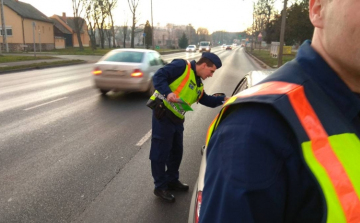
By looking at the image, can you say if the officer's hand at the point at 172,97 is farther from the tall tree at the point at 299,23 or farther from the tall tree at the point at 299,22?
the tall tree at the point at 299,23

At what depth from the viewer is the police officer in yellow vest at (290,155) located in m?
0.82

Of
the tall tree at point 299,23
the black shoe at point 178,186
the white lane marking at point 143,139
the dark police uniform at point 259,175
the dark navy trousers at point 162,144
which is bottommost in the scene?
the white lane marking at point 143,139

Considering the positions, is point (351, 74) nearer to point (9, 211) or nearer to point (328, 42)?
point (328, 42)

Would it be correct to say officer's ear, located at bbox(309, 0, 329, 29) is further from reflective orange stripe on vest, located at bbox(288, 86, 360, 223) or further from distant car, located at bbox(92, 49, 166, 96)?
distant car, located at bbox(92, 49, 166, 96)

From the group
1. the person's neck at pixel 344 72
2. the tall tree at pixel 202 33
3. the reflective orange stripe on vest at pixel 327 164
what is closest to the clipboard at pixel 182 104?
the person's neck at pixel 344 72

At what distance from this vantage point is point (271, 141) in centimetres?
83

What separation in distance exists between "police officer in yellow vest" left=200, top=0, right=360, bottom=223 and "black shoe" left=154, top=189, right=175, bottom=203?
3.01m

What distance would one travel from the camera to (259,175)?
823 mm

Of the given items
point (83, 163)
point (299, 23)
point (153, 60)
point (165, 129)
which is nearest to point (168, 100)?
point (165, 129)

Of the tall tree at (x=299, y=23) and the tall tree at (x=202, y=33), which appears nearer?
the tall tree at (x=299, y=23)

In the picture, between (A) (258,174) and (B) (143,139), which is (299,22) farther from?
(A) (258,174)

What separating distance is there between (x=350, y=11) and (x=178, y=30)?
138 meters

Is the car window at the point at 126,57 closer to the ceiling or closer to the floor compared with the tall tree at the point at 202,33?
closer to the floor

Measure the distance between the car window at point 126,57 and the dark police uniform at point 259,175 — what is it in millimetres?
10105
